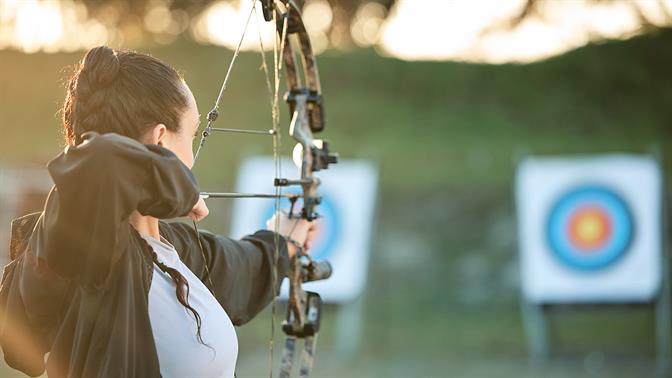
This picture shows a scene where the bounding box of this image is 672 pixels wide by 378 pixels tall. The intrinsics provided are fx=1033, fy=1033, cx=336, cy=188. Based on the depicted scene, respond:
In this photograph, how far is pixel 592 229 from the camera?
6141 mm

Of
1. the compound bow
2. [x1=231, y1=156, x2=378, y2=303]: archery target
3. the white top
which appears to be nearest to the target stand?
[x1=231, y1=156, x2=378, y2=303]: archery target

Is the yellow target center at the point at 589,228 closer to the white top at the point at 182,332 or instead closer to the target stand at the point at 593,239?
the target stand at the point at 593,239

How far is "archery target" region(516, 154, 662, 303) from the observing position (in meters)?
6.08

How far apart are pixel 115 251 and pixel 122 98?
0.21m

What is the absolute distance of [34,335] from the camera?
1231 millimetres

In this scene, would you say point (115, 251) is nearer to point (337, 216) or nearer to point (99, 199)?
point (99, 199)

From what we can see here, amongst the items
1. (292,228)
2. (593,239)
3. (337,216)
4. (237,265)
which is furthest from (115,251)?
(593,239)

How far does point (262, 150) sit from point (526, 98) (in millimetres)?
1927

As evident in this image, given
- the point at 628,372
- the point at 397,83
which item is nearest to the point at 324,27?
the point at 397,83

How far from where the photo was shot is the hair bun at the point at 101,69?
4.05 ft

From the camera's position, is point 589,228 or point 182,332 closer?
point 182,332

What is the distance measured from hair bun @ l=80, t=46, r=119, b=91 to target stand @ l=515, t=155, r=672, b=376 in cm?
500

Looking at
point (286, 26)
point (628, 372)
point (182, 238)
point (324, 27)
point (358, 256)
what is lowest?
point (628, 372)

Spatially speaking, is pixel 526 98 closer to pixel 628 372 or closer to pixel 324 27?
pixel 628 372
